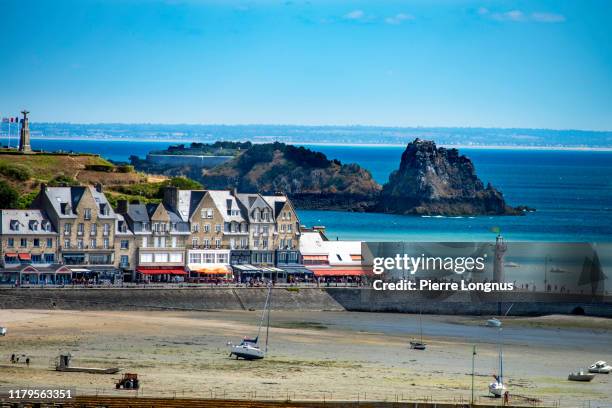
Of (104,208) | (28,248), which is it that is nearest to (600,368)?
(104,208)

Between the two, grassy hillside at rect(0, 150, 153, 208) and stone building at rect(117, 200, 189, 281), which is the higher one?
grassy hillside at rect(0, 150, 153, 208)

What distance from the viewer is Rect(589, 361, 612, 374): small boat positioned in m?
77.6

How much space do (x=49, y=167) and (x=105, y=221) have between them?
3583cm

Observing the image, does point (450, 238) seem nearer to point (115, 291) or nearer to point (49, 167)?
point (49, 167)

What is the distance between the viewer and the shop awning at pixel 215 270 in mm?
104875

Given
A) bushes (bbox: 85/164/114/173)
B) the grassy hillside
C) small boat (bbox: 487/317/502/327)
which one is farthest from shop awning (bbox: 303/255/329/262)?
bushes (bbox: 85/164/114/173)

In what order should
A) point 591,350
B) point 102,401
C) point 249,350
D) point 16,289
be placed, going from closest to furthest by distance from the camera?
point 102,401, point 249,350, point 591,350, point 16,289

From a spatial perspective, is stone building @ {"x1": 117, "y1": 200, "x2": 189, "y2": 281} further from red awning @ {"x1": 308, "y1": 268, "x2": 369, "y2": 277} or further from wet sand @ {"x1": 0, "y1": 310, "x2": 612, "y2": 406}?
red awning @ {"x1": 308, "y1": 268, "x2": 369, "y2": 277}

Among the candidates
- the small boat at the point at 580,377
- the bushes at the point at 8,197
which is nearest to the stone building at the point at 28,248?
the bushes at the point at 8,197

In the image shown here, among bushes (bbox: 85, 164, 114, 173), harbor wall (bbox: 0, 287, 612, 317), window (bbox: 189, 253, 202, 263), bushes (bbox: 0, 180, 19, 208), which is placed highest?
bushes (bbox: 85, 164, 114, 173)

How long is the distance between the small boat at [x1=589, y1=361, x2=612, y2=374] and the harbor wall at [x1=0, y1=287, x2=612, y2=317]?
24.3 m

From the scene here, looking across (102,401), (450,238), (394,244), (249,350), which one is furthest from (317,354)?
(450,238)

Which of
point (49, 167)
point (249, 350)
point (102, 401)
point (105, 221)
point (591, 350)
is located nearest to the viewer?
point (102, 401)

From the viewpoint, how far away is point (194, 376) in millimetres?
69750
